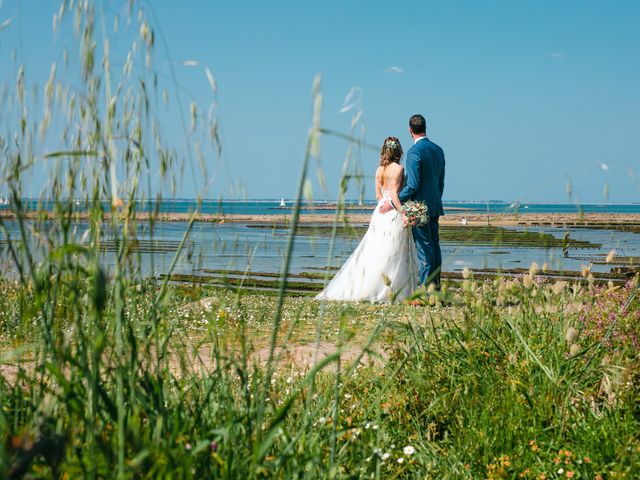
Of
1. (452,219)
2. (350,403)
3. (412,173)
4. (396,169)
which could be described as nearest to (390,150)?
(396,169)

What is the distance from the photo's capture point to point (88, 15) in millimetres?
2006

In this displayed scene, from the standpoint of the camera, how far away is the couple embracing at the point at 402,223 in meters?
9.49

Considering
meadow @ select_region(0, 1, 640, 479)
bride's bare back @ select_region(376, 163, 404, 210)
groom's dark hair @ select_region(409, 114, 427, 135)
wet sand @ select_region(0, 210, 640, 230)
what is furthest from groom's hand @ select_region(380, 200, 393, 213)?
meadow @ select_region(0, 1, 640, 479)

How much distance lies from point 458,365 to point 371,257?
667 centimetres

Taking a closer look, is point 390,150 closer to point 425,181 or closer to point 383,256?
point 425,181

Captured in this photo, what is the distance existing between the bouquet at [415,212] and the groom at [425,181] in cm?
20

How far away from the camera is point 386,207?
9945 mm

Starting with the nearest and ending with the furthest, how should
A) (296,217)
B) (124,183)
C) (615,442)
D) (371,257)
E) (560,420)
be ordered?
(296,217) < (124,183) < (615,442) < (560,420) < (371,257)

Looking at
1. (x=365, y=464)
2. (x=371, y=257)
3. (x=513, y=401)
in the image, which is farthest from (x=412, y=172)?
(x=365, y=464)

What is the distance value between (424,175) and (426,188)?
178 millimetres

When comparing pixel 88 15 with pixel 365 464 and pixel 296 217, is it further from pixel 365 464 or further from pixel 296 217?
pixel 365 464

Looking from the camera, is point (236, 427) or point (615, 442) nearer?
point (236, 427)

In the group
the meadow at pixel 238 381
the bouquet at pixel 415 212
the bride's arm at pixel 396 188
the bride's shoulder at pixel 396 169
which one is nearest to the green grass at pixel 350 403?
the meadow at pixel 238 381

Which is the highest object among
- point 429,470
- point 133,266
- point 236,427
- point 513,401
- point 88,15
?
point 88,15
